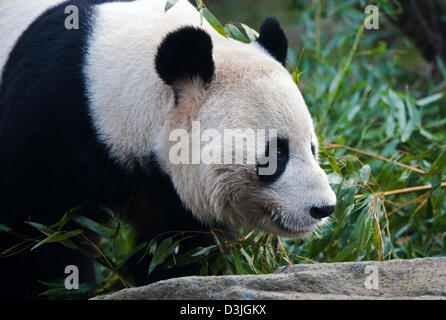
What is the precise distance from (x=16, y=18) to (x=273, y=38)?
1.08m

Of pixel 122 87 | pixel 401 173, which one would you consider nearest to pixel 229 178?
pixel 122 87

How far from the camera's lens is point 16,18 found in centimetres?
237

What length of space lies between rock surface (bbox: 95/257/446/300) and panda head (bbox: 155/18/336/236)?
27 cm

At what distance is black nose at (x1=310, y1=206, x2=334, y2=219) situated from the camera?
1.90 meters

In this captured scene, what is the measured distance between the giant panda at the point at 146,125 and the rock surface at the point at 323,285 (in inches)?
10.8

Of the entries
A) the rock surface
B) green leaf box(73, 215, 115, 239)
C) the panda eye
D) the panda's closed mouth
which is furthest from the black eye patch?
green leaf box(73, 215, 115, 239)

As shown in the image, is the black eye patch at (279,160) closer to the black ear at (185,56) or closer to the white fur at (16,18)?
the black ear at (185,56)

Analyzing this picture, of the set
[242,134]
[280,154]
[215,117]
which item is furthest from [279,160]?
[215,117]

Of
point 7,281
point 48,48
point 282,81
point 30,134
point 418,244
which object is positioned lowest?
point 418,244

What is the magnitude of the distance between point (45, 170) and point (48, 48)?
466 mm

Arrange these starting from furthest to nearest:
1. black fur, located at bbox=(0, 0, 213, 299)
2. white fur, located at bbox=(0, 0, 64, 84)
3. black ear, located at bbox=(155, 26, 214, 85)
A: 1. white fur, located at bbox=(0, 0, 64, 84)
2. black fur, located at bbox=(0, 0, 213, 299)
3. black ear, located at bbox=(155, 26, 214, 85)

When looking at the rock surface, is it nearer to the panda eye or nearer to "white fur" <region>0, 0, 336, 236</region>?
"white fur" <region>0, 0, 336, 236</region>

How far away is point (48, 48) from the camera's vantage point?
6.88ft

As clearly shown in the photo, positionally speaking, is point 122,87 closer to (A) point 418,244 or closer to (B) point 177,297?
(B) point 177,297
